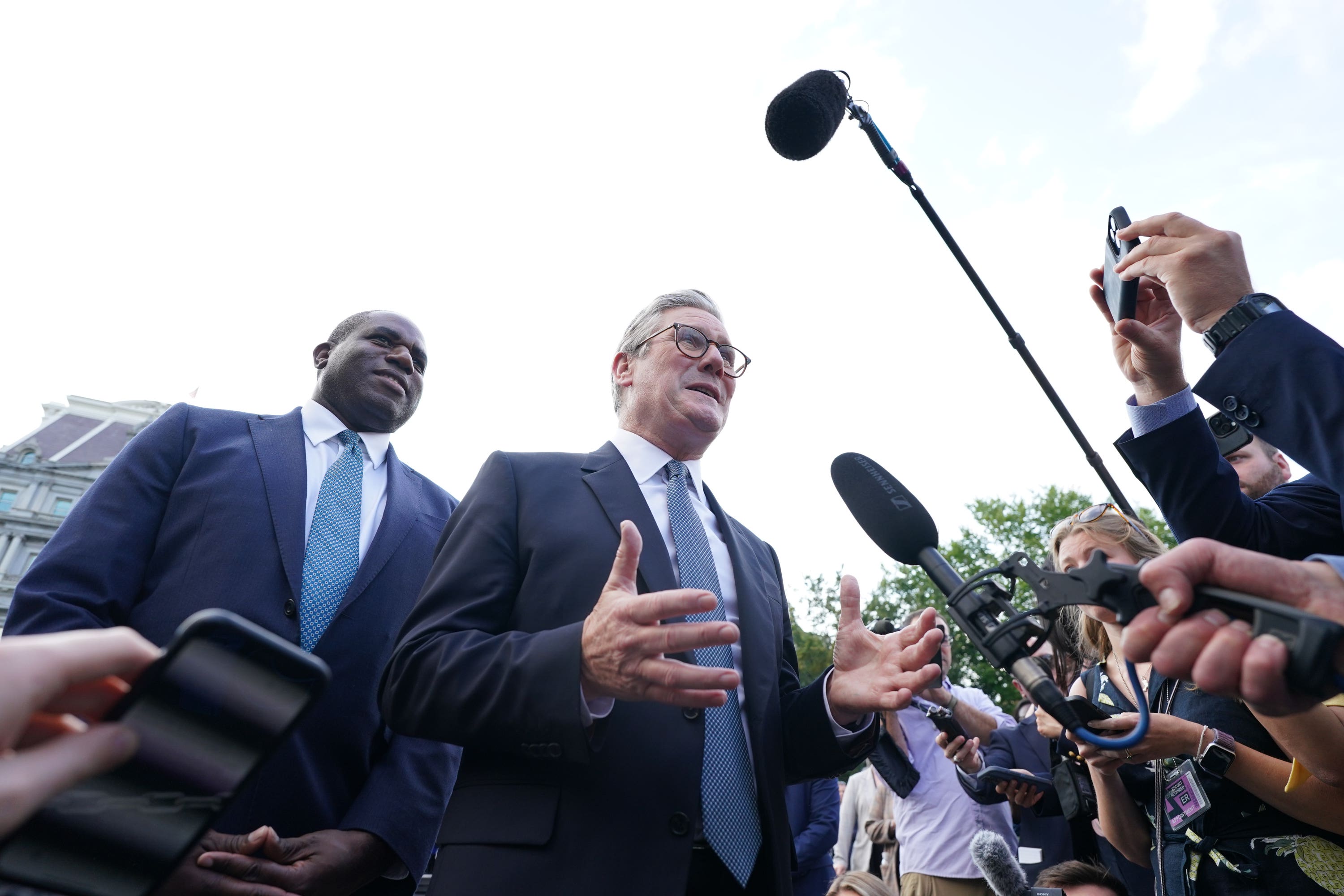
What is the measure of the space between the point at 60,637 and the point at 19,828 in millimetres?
222

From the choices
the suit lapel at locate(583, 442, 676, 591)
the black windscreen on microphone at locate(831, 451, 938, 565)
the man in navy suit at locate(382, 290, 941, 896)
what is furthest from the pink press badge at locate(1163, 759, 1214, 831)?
the suit lapel at locate(583, 442, 676, 591)

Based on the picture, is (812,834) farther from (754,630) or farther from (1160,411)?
(1160,411)

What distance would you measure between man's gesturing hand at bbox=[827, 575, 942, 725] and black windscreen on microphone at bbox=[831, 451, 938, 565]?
28 centimetres

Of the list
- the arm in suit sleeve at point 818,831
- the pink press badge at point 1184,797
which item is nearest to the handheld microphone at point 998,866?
the pink press badge at point 1184,797

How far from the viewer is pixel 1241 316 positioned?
6.28ft

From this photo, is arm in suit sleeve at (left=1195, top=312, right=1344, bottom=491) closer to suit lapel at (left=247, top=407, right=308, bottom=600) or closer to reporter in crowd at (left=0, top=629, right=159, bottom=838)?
reporter in crowd at (left=0, top=629, right=159, bottom=838)

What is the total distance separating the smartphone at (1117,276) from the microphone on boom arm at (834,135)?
99cm

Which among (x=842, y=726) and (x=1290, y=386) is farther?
(x=842, y=726)

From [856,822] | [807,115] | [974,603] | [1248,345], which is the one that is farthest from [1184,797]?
[856,822]

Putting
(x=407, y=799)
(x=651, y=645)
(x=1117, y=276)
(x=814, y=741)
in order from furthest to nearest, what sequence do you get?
(x=407, y=799)
(x=814, y=741)
(x=1117, y=276)
(x=651, y=645)

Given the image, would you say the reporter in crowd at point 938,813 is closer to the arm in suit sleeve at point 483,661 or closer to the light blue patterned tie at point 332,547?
the arm in suit sleeve at point 483,661

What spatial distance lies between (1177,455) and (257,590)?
290 centimetres

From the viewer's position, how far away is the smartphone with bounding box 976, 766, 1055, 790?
3.89 m

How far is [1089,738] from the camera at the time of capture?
4.78 feet
